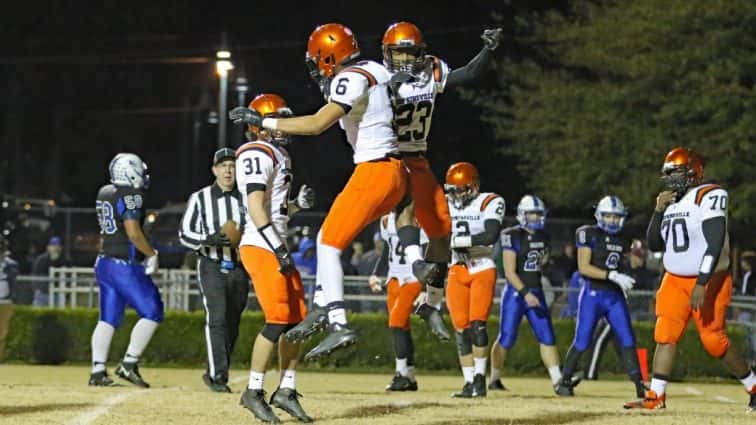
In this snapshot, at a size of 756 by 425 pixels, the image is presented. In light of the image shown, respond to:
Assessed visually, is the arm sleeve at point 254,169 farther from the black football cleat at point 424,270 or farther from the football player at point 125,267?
the football player at point 125,267

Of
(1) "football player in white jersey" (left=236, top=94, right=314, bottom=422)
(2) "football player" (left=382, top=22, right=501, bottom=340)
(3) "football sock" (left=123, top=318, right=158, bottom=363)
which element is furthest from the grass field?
(2) "football player" (left=382, top=22, right=501, bottom=340)

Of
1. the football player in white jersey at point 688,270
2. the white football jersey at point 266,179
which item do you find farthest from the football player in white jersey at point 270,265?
the football player in white jersey at point 688,270

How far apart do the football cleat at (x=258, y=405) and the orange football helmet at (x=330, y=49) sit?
84.1 inches

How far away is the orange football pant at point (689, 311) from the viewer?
11508 mm

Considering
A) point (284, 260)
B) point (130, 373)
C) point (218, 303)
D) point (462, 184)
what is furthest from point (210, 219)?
point (284, 260)

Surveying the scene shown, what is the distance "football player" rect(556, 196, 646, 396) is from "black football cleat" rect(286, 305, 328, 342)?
5.57m

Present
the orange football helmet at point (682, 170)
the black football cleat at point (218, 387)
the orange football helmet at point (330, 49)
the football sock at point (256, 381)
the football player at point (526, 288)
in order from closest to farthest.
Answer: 1. the orange football helmet at point (330, 49)
2. the football sock at point (256, 381)
3. the orange football helmet at point (682, 170)
4. the black football cleat at point (218, 387)
5. the football player at point (526, 288)

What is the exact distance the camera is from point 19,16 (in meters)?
40.1

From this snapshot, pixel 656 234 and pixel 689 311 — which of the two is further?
pixel 656 234

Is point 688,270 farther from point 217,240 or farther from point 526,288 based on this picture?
point 217,240

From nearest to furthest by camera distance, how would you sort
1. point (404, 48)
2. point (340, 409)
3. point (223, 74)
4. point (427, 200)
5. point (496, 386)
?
1. point (404, 48)
2. point (427, 200)
3. point (340, 409)
4. point (496, 386)
5. point (223, 74)

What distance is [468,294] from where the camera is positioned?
45.3 feet

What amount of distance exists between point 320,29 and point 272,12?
3844cm

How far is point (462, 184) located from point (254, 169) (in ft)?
13.8
